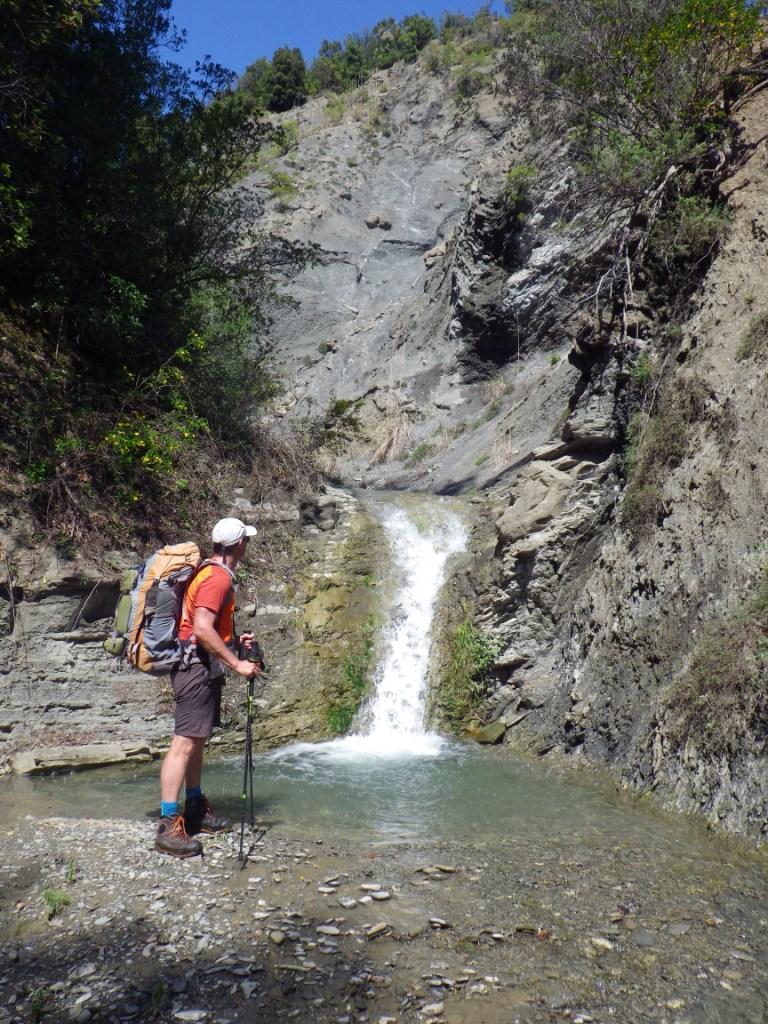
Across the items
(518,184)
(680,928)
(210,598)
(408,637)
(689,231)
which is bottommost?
(680,928)

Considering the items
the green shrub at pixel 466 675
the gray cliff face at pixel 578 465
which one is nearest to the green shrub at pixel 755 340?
the gray cliff face at pixel 578 465

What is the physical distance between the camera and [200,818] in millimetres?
5574

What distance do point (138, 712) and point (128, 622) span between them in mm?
3920

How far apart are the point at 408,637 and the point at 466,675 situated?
115 centimetres

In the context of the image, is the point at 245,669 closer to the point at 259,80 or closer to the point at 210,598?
the point at 210,598

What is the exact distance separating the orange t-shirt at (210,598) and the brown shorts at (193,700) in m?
0.25

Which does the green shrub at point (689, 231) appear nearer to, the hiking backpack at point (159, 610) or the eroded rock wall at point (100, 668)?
the eroded rock wall at point (100, 668)

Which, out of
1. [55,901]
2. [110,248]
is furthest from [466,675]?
[110,248]

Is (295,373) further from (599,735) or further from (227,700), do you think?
(599,735)

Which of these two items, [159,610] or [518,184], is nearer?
[159,610]

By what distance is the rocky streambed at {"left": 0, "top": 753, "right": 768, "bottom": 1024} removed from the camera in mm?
3334

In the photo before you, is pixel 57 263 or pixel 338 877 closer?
pixel 338 877

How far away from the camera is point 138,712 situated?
898 cm

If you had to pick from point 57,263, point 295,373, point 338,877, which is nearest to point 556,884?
point 338,877
